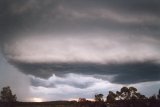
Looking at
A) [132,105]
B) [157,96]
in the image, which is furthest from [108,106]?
[157,96]

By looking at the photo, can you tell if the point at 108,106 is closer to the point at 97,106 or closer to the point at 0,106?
the point at 97,106

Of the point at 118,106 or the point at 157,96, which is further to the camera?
the point at 157,96

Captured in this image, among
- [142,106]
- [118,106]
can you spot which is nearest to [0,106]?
[118,106]

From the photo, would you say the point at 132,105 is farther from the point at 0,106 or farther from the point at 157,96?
the point at 0,106

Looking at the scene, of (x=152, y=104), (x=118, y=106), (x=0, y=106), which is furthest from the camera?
(x=0, y=106)

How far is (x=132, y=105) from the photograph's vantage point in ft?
584

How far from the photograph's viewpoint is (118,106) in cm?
18350

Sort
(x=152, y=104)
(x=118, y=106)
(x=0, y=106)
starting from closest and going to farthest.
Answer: (x=152, y=104) < (x=118, y=106) < (x=0, y=106)

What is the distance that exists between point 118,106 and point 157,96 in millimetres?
29631

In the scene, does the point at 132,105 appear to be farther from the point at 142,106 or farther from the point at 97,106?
the point at 97,106

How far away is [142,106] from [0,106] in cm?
8729

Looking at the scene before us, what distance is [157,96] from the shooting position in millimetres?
197000

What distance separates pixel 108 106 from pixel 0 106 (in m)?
67.1

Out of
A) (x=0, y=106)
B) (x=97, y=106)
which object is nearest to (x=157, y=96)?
(x=97, y=106)
